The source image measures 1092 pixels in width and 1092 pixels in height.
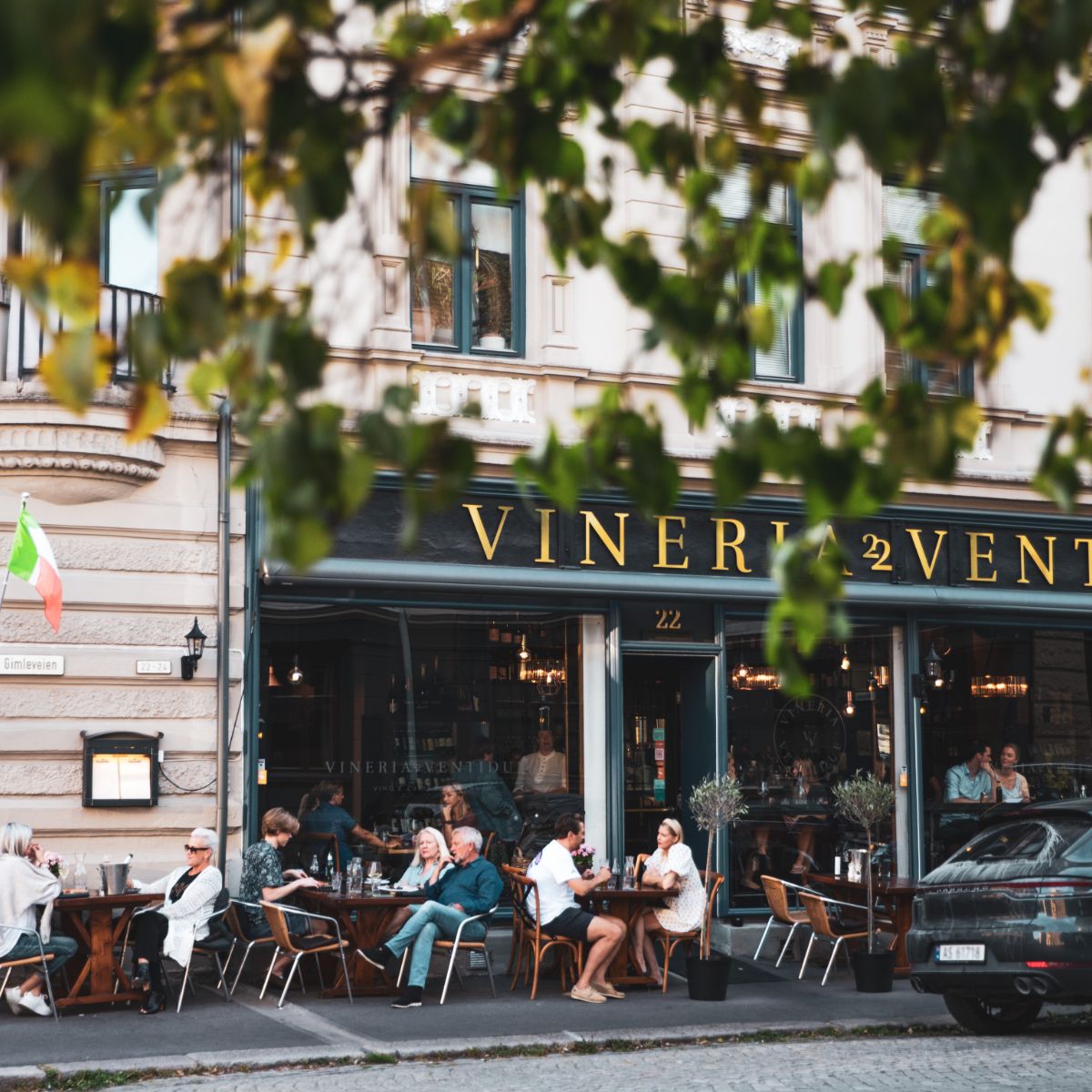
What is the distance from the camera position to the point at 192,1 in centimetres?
430

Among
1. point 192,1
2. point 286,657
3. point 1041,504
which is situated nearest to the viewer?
point 192,1

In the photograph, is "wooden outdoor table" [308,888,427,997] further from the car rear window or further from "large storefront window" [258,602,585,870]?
the car rear window

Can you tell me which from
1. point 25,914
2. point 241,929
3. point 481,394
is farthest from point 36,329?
point 241,929

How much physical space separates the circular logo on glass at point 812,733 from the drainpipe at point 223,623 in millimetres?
5299

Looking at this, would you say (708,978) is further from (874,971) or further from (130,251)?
(130,251)

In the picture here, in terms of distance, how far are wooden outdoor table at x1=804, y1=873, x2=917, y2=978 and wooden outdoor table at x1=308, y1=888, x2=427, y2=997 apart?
3663mm

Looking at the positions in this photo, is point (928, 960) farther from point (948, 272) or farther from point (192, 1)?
point (192, 1)

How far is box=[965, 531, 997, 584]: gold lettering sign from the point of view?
1717cm


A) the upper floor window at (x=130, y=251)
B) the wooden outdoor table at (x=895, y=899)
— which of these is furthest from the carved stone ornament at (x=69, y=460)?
the wooden outdoor table at (x=895, y=899)

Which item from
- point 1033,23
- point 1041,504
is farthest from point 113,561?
point 1033,23

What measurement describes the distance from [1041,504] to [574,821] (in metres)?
6.76

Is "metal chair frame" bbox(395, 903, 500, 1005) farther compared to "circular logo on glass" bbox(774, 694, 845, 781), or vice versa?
"circular logo on glass" bbox(774, 694, 845, 781)

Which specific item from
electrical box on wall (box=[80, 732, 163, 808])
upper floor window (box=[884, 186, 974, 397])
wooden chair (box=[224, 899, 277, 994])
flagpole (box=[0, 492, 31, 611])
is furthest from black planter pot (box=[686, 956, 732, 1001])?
upper floor window (box=[884, 186, 974, 397])

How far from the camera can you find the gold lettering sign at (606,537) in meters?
15.5
